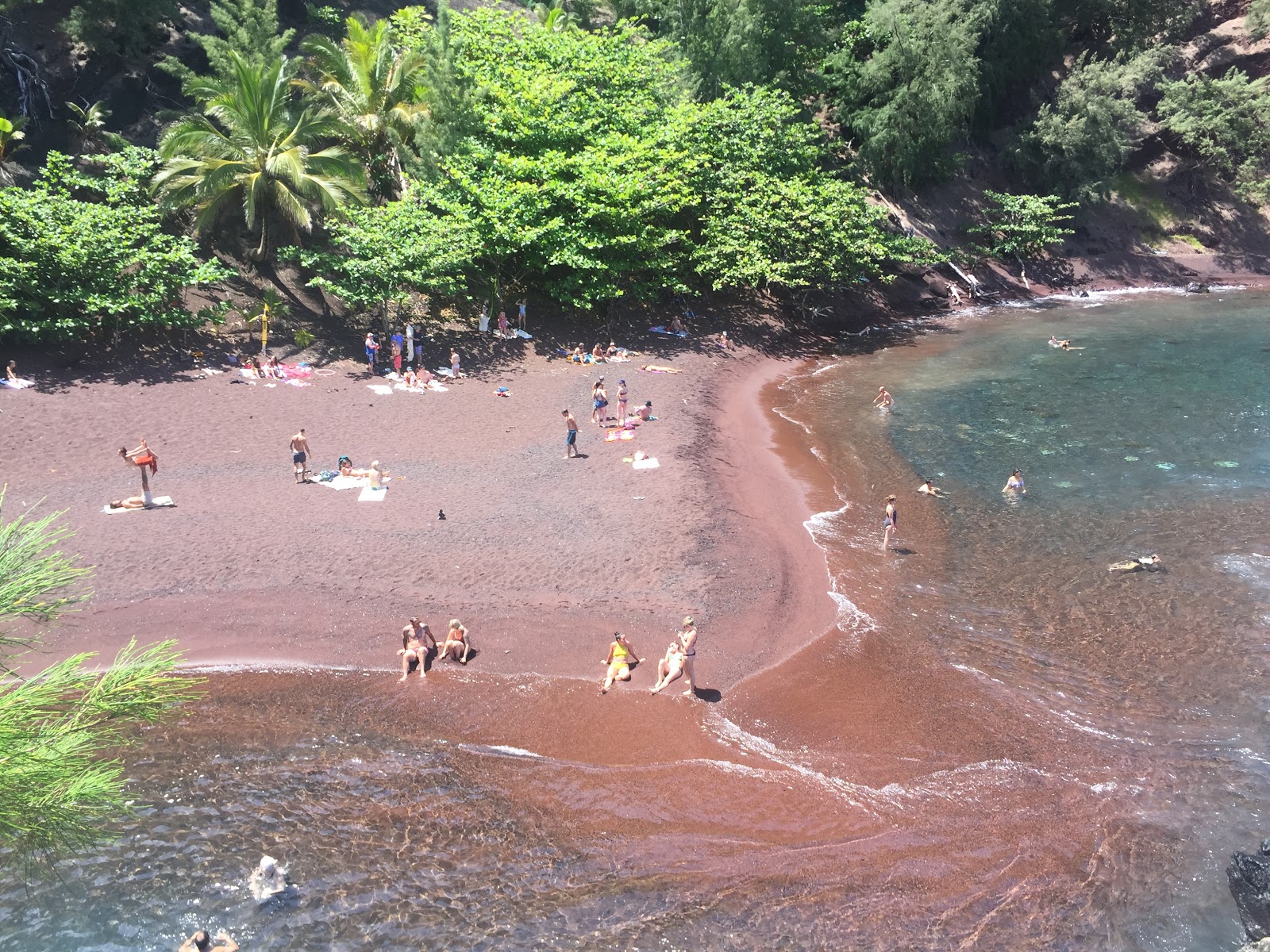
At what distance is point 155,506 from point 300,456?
115 inches

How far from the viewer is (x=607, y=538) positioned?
1780cm

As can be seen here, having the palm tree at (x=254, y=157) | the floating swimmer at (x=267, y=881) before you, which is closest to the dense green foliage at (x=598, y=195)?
the palm tree at (x=254, y=157)

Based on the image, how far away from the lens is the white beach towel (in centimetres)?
1741

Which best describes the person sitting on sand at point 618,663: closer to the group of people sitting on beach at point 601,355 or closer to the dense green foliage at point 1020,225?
the group of people sitting on beach at point 601,355

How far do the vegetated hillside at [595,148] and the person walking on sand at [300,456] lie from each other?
8.05 meters

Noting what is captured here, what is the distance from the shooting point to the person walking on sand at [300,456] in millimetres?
18875

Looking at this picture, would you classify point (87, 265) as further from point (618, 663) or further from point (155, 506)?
point (618, 663)

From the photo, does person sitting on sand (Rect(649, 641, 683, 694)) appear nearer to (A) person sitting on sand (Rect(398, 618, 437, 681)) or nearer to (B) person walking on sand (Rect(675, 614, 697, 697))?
(B) person walking on sand (Rect(675, 614, 697, 697))

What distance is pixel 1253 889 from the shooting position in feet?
33.6

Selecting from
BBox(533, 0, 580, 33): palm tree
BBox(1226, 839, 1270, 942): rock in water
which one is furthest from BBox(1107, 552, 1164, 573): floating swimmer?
BBox(533, 0, 580, 33): palm tree

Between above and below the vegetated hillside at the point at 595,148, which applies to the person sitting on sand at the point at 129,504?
below

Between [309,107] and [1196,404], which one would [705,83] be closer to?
[309,107]

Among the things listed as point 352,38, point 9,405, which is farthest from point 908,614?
point 352,38

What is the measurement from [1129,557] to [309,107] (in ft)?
88.0
